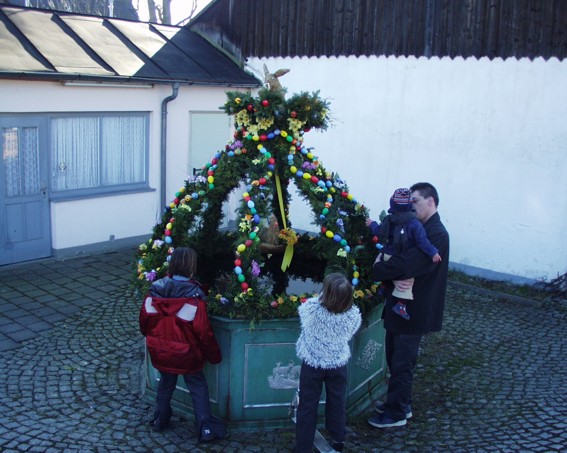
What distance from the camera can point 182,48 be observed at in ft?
42.5

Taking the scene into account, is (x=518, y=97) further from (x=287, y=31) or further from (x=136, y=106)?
(x=136, y=106)

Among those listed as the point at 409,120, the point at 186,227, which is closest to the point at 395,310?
the point at 186,227

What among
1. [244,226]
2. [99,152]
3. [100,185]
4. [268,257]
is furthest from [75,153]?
[244,226]

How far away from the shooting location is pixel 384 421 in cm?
549

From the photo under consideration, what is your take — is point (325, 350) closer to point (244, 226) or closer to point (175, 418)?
point (244, 226)

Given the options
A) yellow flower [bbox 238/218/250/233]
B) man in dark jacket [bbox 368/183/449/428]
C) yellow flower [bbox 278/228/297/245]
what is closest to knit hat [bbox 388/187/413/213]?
man in dark jacket [bbox 368/183/449/428]

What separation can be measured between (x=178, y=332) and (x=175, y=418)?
3.62ft

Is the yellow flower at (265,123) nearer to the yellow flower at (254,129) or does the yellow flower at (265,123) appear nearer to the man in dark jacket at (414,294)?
the yellow flower at (254,129)

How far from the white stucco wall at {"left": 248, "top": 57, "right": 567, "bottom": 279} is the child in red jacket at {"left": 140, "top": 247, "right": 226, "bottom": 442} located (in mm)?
6486

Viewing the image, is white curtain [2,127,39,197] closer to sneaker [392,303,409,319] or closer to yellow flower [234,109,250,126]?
yellow flower [234,109,250,126]

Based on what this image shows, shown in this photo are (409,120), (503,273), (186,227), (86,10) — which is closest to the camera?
(186,227)

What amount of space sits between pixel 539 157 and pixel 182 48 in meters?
7.39

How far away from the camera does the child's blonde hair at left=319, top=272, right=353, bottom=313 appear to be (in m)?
4.51

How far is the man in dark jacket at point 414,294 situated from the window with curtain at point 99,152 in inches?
279
